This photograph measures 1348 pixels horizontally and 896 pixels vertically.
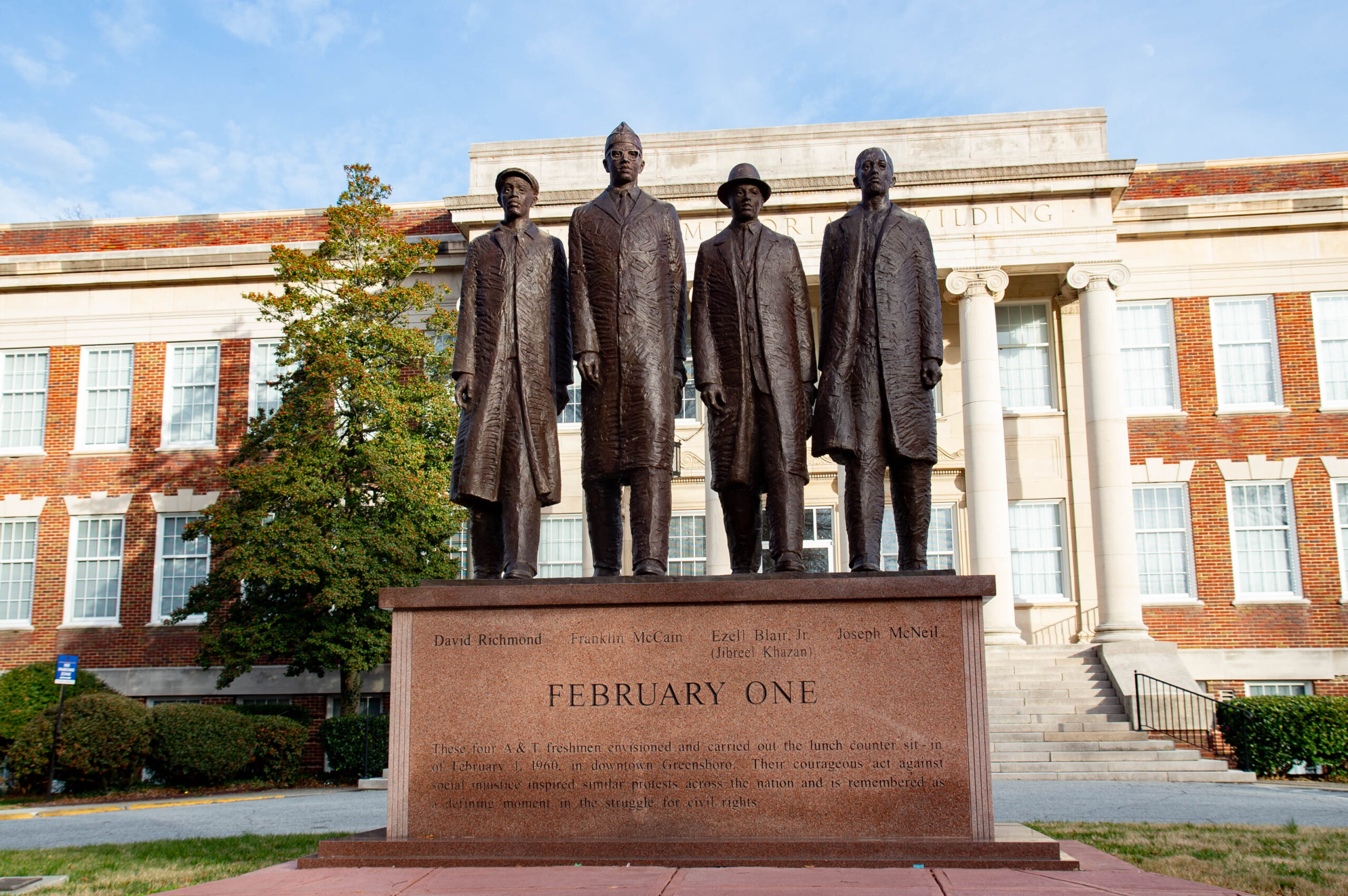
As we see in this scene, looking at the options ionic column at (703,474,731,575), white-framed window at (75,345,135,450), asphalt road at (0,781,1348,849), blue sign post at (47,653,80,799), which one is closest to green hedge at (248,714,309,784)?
blue sign post at (47,653,80,799)

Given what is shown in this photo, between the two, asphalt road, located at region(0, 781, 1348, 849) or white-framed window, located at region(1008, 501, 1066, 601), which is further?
white-framed window, located at region(1008, 501, 1066, 601)

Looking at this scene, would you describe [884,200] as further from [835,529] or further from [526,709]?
[835,529]

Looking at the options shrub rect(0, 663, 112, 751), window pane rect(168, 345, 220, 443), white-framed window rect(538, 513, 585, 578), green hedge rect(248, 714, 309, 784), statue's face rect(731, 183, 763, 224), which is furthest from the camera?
window pane rect(168, 345, 220, 443)

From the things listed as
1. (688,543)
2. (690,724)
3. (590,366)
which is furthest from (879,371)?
(688,543)

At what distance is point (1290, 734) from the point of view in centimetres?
1830

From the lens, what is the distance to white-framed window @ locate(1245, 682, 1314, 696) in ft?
74.3

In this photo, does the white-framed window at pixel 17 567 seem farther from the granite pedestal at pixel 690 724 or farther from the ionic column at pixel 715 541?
the granite pedestal at pixel 690 724

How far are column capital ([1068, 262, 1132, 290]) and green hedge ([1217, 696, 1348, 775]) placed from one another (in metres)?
9.03

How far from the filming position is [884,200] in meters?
8.21

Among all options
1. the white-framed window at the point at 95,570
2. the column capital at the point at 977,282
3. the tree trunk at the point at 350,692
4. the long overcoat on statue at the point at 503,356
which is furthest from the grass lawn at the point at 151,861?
the column capital at the point at 977,282

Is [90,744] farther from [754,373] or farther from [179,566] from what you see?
[754,373]

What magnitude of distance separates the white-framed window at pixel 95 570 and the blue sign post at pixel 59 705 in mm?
6433

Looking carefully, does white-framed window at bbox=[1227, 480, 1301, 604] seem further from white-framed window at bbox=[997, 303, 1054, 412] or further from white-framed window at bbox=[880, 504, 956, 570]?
white-framed window at bbox=[880, 504, 956, 570]

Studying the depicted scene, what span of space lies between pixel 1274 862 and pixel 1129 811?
416 cm
